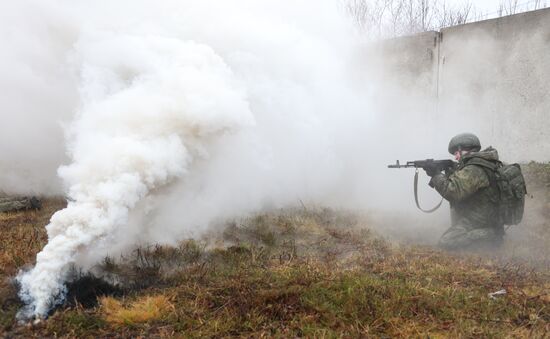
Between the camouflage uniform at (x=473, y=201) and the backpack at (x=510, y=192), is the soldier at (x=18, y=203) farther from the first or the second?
the backpack at (x=510, y=192)

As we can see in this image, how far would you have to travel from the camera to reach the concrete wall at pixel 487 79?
8.20 metres

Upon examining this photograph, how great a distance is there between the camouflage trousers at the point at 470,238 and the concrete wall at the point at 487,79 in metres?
3.09

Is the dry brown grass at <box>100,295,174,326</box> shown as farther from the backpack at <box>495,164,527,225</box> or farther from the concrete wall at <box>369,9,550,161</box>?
the concrete wall at <box>369,9,550,161</box>

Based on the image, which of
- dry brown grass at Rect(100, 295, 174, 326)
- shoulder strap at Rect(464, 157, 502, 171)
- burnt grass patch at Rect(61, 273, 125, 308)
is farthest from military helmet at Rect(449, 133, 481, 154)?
burnt grass patch at Rect(61, 273, 125, 308)

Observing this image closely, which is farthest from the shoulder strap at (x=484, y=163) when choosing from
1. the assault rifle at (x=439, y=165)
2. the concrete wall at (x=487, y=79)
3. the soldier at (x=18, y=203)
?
the soldier at (x=18, y=203)

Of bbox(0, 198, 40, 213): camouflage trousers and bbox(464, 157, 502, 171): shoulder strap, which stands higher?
bbox(464, 157, 502, 171): shoulder strap

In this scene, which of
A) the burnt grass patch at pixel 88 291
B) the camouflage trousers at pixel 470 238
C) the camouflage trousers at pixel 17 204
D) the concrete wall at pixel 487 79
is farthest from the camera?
the concrete wall at pixel 487 79

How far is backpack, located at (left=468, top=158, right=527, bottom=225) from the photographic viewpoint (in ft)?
19.2

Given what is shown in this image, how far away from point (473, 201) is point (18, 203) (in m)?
6.81

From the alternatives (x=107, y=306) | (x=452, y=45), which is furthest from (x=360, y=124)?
(x=107, y=306)

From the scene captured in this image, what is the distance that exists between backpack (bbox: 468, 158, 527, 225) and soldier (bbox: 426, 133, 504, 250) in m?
0.02

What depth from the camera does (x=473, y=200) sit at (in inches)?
238

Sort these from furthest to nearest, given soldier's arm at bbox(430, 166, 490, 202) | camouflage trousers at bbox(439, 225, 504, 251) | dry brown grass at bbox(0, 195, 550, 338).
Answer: camouflage trousers at bbox(439, 225, 504, 251) → soldier's arm at bbox(430, 166, 490, 202) → dry brown grass at bbox(0, 195, 550, 338)

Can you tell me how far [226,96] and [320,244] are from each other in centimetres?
224
